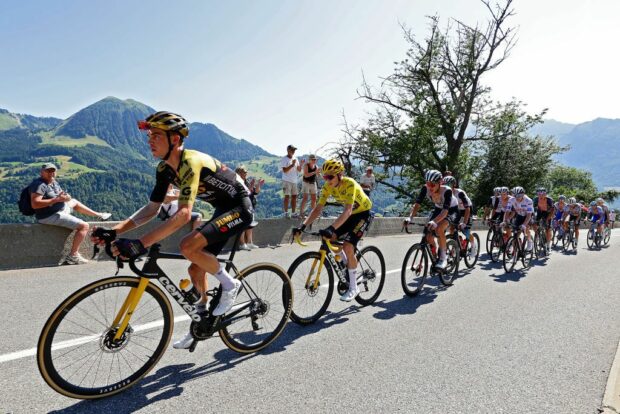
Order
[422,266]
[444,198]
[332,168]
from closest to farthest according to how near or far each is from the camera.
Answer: [332,168] < [422,266] < [444,198]

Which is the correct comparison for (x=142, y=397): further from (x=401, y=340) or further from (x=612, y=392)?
(x=612, y=392)

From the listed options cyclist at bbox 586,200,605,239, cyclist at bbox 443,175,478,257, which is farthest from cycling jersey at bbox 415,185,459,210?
cyclist at bbox 586,200,605,239

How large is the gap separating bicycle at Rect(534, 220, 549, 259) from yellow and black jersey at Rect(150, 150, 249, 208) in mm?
11859

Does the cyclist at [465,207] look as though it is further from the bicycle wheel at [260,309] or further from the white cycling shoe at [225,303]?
the white cycling shoe at [225,303]

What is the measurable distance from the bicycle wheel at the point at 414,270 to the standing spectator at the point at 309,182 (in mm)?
5804

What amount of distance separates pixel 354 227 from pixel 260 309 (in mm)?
2067

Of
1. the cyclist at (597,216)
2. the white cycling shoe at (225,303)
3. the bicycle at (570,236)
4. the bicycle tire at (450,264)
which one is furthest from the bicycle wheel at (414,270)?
the cyclist at (597,216)

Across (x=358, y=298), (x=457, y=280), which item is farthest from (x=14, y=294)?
(x=457, y=280)

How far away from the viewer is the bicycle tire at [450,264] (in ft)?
24.2

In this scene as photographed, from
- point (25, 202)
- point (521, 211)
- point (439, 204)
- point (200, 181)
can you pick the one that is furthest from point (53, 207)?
point (521, 211)

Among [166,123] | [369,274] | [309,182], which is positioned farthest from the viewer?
[309,182]

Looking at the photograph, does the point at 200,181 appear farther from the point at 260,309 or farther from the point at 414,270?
the point at 414,270

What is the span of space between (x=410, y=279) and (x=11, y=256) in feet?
24.1

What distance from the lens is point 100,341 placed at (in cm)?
310
